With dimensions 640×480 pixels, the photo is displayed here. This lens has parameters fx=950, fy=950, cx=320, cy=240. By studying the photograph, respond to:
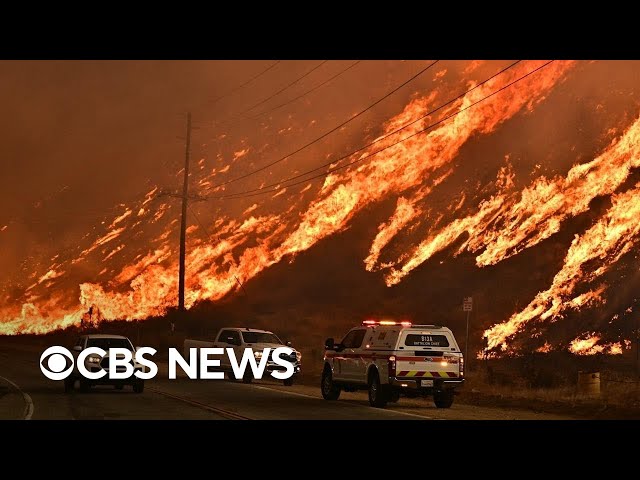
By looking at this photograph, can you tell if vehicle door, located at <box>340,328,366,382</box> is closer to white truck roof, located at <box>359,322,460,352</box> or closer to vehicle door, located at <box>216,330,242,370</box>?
white truck roof, located at <box>359,322,460,352</box>

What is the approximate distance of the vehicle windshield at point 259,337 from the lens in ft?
119

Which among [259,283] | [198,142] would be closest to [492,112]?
[259,283]

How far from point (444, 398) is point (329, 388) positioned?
12.5 ft

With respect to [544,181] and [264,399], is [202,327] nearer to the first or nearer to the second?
[544,181]

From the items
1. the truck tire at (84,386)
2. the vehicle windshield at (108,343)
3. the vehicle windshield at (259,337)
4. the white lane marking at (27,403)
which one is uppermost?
the vehicle windshield at (259,337)

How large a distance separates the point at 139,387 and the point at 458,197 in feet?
160

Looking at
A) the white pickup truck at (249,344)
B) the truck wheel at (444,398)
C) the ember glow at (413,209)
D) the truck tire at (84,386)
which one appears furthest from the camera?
the ember glow at (413,209)

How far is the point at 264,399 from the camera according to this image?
26.1 metres

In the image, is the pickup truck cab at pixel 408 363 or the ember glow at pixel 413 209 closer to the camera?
the pickup truck cab at pixel 408 363

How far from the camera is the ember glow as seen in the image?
55156 mm

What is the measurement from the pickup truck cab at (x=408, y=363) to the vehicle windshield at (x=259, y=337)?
36.3 feet

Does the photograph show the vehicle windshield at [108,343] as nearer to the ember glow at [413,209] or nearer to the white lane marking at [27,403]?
the white lane marking at [27,403]

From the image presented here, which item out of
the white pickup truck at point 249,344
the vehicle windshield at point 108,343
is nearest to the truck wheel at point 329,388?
the vehicle windshield at point 108,343

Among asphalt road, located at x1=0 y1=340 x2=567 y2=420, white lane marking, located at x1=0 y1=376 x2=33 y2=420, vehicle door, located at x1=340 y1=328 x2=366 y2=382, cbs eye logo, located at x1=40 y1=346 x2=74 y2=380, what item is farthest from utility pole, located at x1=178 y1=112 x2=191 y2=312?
vehicle door, located at x1=340 y1=328 x2=366 y2=382
